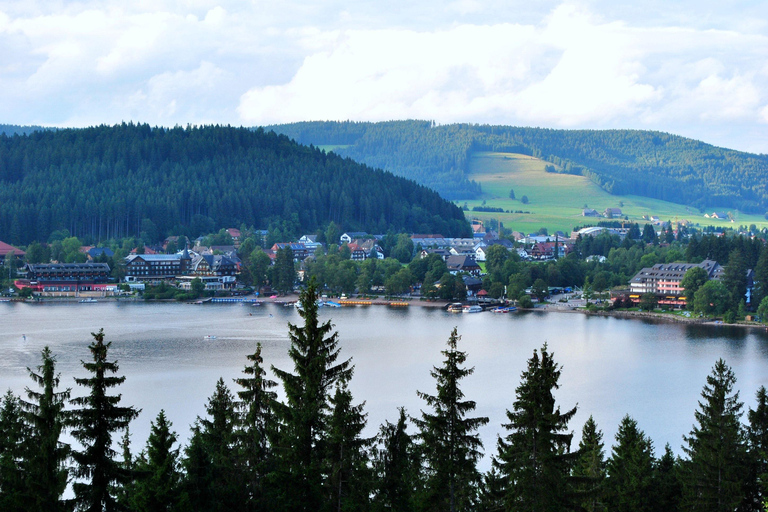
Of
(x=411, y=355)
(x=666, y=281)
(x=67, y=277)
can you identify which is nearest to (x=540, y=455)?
(x=411, y=355)

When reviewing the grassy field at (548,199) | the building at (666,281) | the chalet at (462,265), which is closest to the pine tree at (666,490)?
the building at (666,281)

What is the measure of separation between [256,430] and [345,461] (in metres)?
1.01

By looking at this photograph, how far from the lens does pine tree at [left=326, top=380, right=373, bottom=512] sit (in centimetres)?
768

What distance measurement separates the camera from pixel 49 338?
2633 cm

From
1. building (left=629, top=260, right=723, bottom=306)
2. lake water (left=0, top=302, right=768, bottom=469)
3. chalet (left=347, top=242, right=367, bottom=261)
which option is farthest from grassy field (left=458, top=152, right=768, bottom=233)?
lake water (left=0, top=302, right=768, bottom=469)

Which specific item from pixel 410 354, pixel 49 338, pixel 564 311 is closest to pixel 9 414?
pixel 410 354

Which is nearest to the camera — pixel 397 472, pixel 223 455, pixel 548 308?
pixel 223 455

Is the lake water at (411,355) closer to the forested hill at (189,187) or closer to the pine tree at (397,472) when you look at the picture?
the pine tree at (397,472)

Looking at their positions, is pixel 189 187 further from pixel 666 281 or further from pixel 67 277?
pixel 666 281

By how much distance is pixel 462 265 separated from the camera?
4562cm

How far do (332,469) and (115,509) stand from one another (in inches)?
69.0

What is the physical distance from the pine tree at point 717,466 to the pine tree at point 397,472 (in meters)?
2.86

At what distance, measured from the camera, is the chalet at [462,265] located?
1785 inches

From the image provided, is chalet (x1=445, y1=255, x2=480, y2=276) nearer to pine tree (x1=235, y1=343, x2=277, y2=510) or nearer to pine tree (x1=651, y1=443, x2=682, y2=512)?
pine tree (x1=651, y1=443, x2=682, y2=512)
